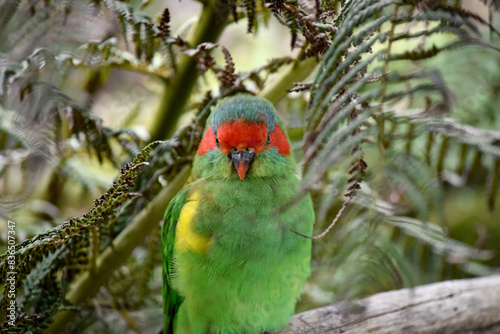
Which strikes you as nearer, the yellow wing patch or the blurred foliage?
the blurred foliage

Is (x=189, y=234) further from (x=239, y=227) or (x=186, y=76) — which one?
(x=186, y=76)

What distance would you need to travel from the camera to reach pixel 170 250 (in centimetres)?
129

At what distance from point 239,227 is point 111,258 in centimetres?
41

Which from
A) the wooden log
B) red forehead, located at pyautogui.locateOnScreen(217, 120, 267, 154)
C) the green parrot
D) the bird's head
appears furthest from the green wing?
the wooden log

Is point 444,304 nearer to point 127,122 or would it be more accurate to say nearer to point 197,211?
point 197,211

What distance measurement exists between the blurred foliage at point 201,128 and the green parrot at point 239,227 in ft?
0.31

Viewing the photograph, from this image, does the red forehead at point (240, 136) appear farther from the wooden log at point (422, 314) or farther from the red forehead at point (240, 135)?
the wooden log at point (422, 314)

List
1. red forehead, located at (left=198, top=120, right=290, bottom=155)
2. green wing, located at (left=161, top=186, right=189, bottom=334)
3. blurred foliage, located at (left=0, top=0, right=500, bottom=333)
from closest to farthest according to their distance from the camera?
1. blurred foliage, located at (left=0, top=0, right=500, bottom=333)
2. red forehead, located at (left=198, top=120, right=290, bottom=155)
3. green wing, located at (left=161, top=186, right=189, bottom=334)

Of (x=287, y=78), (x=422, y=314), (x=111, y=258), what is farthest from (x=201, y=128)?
(x=422, y=314)

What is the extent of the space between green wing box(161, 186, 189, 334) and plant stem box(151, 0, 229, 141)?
28cm

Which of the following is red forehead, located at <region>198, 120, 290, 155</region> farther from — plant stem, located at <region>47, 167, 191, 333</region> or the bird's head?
plant stem, located at <region>47, 167, 191, 333</region>

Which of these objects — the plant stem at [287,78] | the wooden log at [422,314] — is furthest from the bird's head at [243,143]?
the wooden log at [422,314]

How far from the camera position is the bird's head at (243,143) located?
3.77 ft

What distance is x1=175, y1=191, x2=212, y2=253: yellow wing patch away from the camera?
1.17 m
